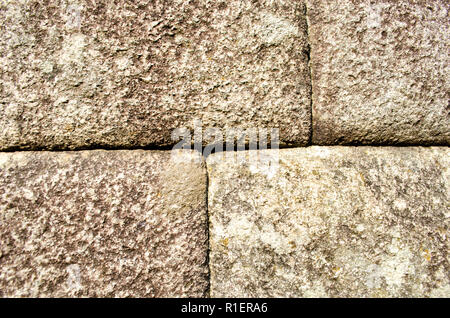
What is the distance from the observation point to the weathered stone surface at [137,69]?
73 centimetres

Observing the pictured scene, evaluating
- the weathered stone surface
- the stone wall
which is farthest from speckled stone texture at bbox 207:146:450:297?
the weathered stone surface

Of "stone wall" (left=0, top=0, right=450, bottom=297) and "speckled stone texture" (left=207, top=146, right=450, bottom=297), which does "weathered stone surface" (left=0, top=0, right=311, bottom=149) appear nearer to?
"stone wall" (left=0, top=0, right=450, bottom=297)

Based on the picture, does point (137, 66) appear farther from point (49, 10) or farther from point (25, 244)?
point (25, 244)

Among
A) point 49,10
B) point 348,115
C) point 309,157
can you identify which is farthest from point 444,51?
point 49,10

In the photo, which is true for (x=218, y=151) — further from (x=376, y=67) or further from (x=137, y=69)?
(x=376, y=67)

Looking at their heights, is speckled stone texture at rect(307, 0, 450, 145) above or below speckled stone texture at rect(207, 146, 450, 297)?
above

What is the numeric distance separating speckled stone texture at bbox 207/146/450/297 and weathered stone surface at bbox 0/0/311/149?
0.18 metres

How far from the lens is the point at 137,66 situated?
742mm

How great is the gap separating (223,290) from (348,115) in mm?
571

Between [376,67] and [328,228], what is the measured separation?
46 cm

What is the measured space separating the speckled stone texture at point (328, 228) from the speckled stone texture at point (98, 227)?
0.08 meters

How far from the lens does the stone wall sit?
28.3 inches

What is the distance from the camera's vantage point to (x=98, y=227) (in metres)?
0.72

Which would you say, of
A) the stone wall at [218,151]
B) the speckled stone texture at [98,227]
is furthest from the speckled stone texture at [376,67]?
the speckled stone texture at [98,227]
